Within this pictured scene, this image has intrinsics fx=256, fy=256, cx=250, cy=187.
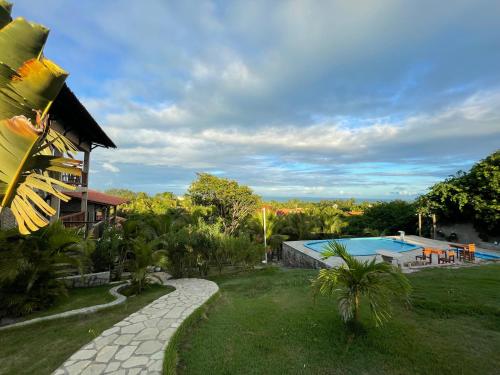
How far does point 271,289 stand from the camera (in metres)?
6.79

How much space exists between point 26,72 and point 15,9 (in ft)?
2.89

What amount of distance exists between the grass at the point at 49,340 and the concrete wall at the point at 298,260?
25.4 ft

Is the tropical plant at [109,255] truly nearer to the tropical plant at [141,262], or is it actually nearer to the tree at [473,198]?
the tropical plant at [141,262]

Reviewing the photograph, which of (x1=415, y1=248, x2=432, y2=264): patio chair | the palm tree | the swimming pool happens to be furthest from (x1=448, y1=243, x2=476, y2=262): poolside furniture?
the palm tree

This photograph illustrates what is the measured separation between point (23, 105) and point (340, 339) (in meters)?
4.36

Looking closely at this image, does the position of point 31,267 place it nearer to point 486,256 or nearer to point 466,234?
point 486,256

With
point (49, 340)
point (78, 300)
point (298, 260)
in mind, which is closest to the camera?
point (49, 340)

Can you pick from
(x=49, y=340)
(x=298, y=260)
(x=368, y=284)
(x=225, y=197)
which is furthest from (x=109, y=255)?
(x=225, y=197)

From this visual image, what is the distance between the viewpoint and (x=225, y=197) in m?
22.4

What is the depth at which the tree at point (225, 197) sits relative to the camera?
22141 mm

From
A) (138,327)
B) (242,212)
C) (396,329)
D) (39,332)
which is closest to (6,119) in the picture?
(138,327)

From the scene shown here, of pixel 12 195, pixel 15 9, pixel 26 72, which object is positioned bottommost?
pixel 12 195

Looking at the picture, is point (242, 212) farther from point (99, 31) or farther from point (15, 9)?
point (15, 9)

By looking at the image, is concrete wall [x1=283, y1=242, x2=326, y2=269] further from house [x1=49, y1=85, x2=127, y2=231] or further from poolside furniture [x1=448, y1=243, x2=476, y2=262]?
house [x1=49, y1=85, x2=127, y2=231]
